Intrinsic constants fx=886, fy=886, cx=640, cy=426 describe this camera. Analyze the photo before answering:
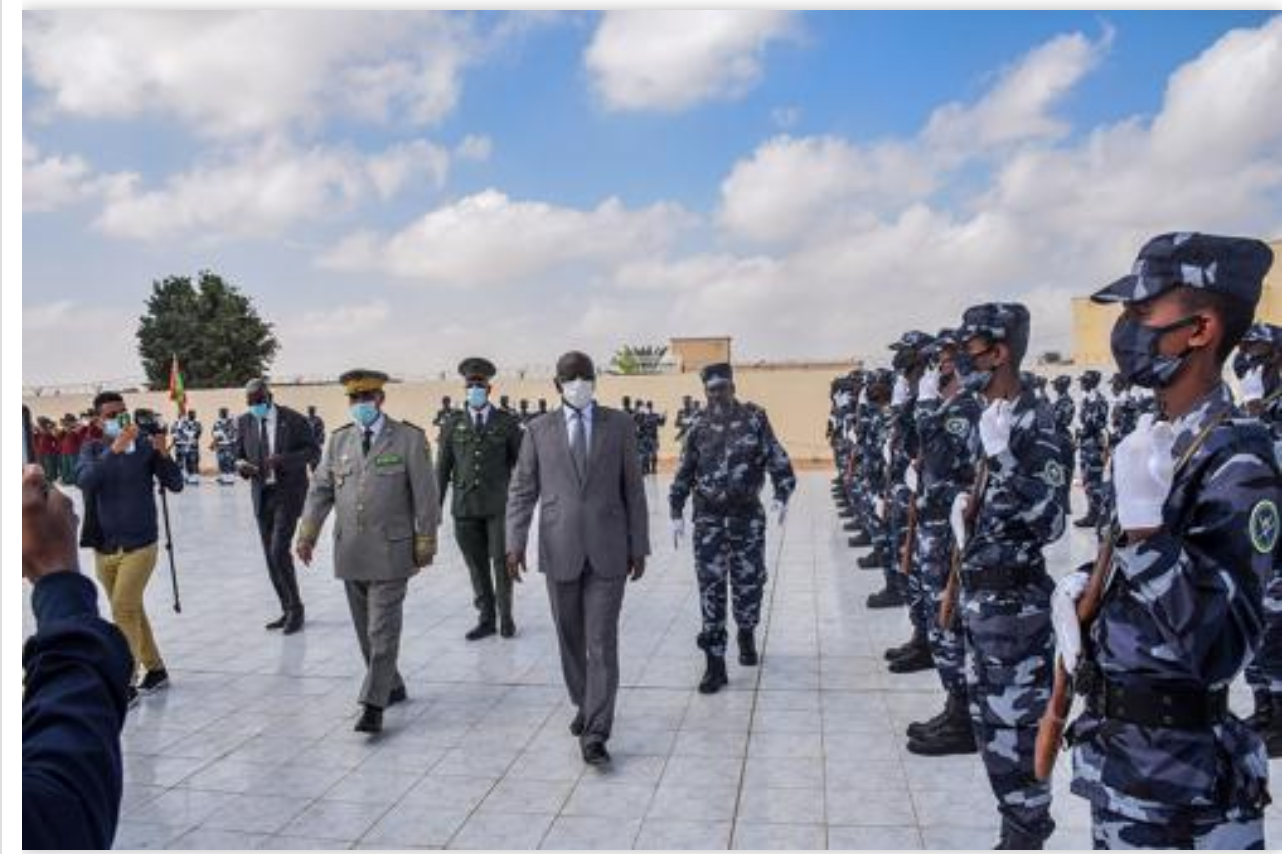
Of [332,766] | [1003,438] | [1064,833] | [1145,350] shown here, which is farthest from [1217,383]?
[332,766]

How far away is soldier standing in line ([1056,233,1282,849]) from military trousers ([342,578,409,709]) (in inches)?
140

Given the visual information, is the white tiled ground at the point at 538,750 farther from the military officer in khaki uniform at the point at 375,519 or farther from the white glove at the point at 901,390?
the white glove at the point at 901,390

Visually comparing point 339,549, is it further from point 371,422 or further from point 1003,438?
point 1003,438

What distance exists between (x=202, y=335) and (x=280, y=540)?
141 ft

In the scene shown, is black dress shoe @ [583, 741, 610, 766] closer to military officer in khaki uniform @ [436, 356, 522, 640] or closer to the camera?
military officer in khaki uniform @ [436, 356, 522, 640]

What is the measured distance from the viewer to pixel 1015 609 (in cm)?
313

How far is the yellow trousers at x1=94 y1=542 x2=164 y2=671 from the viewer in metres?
5.25

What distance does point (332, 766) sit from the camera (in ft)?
13.7

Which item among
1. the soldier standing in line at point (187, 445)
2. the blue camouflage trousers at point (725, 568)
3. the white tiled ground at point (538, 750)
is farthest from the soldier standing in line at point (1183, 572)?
the soldier standing in line at point (187, 445)

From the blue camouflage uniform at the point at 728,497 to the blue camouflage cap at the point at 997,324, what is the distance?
2083mm

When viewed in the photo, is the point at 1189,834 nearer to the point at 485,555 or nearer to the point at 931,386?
the point at 931,386

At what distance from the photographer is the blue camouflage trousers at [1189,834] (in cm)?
186

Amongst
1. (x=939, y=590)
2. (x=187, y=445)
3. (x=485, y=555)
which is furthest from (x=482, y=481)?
(x=187, y=445)

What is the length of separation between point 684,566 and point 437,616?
2.74 meters
